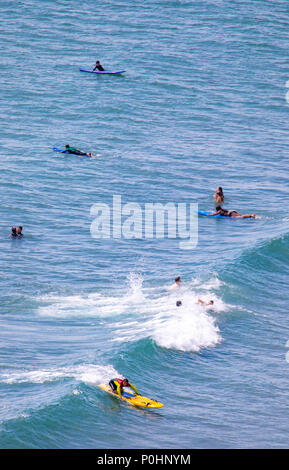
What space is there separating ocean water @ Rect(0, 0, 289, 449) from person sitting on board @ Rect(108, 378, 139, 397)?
54 cm

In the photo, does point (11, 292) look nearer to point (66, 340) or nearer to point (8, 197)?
point (66, 340)

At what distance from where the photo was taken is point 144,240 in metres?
45.0

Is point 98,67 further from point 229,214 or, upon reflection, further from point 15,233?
point 15,233

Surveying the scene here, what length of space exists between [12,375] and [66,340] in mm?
4324

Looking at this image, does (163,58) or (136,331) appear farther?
(163,58)

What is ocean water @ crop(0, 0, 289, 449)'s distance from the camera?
87.2ft

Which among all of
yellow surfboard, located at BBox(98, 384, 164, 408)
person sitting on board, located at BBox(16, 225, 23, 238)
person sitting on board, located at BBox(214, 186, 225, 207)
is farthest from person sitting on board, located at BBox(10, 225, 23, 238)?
yellow surfboard, located at BBox(98, 384, 164, 408)

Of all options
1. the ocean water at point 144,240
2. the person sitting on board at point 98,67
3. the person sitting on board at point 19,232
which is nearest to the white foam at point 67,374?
the ocean water at point 144,240

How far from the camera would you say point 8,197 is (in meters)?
50.2

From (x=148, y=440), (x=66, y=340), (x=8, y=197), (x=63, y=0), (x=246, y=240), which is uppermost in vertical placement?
(x=63, y=0)

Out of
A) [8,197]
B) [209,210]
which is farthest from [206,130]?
[8,197]

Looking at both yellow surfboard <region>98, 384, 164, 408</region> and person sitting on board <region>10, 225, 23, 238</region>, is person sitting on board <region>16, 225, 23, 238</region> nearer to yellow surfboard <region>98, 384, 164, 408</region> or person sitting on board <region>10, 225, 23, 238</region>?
person sitting on board <region>10, 225, 23, 238</region>

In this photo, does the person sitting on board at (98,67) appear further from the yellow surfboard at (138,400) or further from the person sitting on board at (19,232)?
the yellow surfboard at (138,400)

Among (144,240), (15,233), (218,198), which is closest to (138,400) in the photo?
(144,240)
